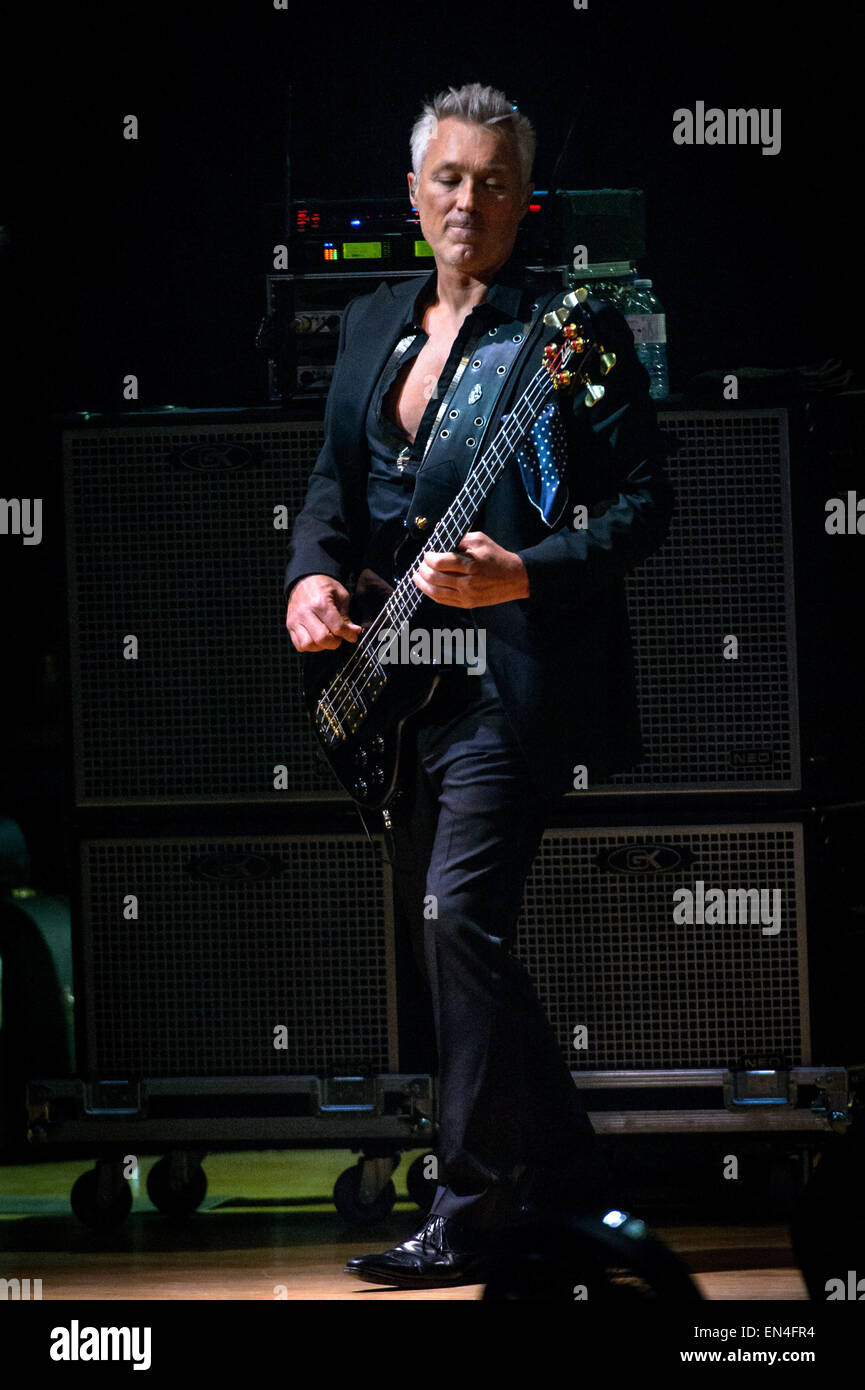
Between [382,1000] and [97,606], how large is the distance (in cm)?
103

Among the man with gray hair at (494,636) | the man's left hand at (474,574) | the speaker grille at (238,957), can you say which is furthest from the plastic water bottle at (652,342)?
the speaker grille at (238,957)

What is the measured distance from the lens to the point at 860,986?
3.92 meters

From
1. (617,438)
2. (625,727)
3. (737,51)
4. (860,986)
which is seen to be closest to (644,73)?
(737,51)

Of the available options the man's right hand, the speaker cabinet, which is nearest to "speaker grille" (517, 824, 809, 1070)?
the speaker cabinet

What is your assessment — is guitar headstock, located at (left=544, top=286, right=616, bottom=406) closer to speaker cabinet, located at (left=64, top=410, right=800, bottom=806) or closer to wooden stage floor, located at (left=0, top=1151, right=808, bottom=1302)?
speaker cabinet, located at (left=64, top=410, right=800, bottom=806)

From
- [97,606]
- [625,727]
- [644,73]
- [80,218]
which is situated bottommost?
[625,727]

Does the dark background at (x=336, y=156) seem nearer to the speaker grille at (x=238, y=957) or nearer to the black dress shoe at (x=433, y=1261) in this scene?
the speaker grille at (x=238, y=957)

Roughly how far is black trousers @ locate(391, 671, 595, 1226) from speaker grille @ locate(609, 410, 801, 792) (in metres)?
0.63

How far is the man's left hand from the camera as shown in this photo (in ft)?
10.0

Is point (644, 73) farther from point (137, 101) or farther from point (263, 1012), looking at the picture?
point (263, 1012)

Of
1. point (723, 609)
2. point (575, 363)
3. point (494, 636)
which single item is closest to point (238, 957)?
point (494, 636)

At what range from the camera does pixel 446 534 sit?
10.7ft

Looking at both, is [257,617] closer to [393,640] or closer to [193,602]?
[193,602]

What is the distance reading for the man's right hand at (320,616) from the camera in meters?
3.29
